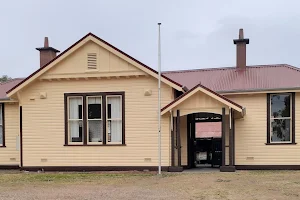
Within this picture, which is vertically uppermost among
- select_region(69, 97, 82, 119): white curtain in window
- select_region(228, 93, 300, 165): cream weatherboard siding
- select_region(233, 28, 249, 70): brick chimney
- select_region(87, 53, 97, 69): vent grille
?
select_region(233, 28, 249, 70): brick chimney

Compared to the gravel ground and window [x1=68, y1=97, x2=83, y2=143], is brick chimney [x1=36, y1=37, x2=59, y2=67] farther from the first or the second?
the gravel ground

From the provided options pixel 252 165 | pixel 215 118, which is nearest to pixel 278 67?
pixel 215 118

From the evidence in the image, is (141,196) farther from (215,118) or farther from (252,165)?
(215,118)

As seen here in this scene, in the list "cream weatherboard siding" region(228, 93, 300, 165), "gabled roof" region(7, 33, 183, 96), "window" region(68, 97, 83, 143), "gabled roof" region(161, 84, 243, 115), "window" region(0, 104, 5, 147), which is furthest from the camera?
"window" region(0, 104, 5, 147)

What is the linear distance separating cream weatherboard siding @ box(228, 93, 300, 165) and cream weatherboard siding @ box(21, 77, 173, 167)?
302 centimetres

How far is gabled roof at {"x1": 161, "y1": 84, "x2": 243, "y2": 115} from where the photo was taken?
16.4 metres

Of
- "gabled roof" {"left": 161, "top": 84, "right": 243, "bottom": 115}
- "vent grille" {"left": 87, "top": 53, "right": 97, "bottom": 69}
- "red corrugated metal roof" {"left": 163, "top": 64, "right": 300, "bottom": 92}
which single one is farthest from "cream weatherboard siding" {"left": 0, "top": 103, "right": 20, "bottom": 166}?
"red corrugated metal roof" {"left": 163, "top": 64, "right": 300, "bottom": 92}

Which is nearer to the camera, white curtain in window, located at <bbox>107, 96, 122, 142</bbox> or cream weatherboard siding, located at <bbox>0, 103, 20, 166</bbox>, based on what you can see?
white curtain in window, located at <bbox>107, 96, 122, 142</bbox>

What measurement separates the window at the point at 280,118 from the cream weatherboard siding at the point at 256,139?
213 mm

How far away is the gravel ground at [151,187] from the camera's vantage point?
35.5 feet

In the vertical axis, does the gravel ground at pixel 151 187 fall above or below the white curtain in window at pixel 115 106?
below

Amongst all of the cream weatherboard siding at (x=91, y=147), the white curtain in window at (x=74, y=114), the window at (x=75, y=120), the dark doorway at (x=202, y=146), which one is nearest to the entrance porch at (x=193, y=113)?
the dark doorway at (x=202, y=146)

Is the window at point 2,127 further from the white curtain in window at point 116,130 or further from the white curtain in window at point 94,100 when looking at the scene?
the white curtain in window at point 116,130

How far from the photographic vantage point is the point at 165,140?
57.5 feet
